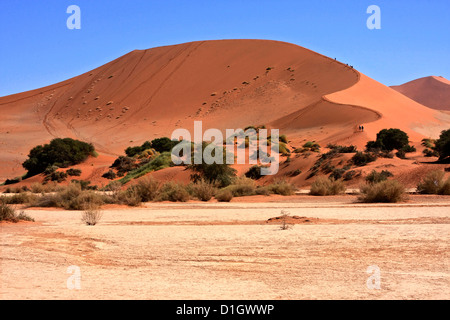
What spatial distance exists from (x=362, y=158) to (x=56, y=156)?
86.0 feet

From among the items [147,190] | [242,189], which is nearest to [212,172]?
[242,189]

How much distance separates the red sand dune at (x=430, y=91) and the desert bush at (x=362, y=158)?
113 metres

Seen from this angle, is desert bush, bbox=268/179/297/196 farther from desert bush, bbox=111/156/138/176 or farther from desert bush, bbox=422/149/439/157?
desert bush, bbox=111/156/138/176

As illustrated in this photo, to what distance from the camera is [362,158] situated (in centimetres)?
3525

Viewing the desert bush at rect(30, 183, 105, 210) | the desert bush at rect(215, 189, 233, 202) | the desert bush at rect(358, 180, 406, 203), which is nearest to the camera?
the desert bush at rect(30, 183, 105, 210)

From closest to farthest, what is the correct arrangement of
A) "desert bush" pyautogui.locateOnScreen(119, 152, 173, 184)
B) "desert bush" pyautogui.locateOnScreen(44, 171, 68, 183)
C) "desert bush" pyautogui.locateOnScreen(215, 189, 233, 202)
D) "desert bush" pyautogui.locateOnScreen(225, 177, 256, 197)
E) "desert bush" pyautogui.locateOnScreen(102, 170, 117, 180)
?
"desert bush" pyautogui.locateOnScreen(215, 189, 233, 202) < "desert bush" pyautogui.locateOnScreen(225, 177, 256, 197) < "desert bush" pyautogui.locateOnScreen(119, 152, 173, 184) < "desert bush" pyautogui.locateOnScreen(44, 171, 68, 183) < "desert bush" pyautogui.locateOnScreen(102, 170, 117, 180)

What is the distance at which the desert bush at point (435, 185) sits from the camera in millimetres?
25391

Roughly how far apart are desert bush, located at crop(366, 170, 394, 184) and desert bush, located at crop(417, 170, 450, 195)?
3242 millimetres

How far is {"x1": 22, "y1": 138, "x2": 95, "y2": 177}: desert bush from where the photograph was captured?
1843 inches

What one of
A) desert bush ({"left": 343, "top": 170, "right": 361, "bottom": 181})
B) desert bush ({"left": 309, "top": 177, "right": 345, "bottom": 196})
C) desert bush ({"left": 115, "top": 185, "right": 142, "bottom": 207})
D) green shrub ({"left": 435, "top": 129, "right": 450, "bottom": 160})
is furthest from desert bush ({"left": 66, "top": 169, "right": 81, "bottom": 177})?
green shrub ({"left": 435, "top": 129, "right": 450, "bottom": 160})

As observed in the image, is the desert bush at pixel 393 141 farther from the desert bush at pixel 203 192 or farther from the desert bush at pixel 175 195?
the desert bush at pixel 175 195

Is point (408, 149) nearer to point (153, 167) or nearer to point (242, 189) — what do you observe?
point (242, 189)

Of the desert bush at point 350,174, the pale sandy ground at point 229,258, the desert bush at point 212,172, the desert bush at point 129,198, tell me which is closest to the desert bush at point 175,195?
the desert bush at point 129,198

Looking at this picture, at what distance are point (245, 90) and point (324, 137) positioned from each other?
31165 mm
